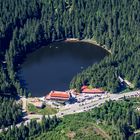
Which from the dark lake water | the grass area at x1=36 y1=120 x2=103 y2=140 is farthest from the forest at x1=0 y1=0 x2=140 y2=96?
the grass area at x1=36 y1=120 x2=103 y2=140

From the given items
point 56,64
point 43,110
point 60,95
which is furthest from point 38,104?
point 56,64

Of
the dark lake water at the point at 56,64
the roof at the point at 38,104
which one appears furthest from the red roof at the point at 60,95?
the dark lake water at the point at 56,64

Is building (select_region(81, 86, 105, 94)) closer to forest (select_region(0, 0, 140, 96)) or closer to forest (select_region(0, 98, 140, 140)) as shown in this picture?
forest (select_region(0, 0, 140, 96))

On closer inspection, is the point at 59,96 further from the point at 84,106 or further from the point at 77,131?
the point at 77,131

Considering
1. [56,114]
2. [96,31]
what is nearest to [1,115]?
[56,114]

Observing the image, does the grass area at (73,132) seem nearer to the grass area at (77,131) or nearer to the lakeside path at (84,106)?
the grass area at (77,131)
